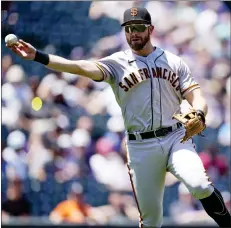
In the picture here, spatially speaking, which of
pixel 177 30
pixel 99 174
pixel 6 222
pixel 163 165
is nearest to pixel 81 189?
pixel 99 174

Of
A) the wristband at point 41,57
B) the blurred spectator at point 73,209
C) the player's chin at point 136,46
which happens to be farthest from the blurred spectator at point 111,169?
the wristband at point 41,57

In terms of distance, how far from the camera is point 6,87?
348 inches

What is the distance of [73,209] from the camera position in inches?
328

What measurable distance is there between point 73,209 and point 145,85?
9.56ft

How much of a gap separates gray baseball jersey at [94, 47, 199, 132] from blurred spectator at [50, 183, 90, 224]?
262cm

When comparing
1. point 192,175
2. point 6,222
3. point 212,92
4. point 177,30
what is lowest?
point 6,222

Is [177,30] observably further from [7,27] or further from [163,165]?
[163,165]

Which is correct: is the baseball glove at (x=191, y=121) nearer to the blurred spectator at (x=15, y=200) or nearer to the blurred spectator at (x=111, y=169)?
the blurred spectator at (x=111, y=169)

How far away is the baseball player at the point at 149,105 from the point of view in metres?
5.68

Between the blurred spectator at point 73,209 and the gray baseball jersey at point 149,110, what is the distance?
2.47 m

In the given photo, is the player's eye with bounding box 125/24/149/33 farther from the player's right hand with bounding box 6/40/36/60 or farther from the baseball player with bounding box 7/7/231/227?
the player's right hand with bounding box 6/40/36/60

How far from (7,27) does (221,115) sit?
2587 millimetres

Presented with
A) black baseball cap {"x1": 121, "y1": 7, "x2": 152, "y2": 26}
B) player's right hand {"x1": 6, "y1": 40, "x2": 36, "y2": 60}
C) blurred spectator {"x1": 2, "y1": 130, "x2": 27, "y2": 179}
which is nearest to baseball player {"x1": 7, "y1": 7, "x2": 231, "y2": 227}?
black baseball cap {"x1": 121, "y1": 7, "x2": 152, "y2": 26}

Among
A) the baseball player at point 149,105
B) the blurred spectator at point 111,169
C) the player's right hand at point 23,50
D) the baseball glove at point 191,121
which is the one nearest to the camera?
the player's right hand at point 23,50
